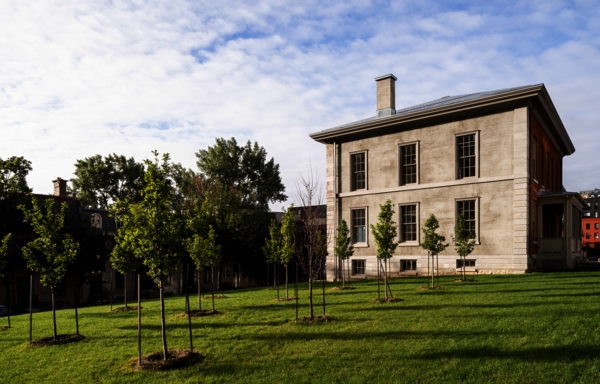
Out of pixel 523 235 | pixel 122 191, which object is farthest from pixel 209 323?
pixel 122 191

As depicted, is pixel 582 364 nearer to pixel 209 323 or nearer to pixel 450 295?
pixel 450 295

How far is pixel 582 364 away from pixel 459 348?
2.09 metres

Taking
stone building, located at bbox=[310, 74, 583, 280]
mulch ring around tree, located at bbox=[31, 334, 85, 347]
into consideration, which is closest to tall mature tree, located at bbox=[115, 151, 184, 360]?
mulch ring around tree, located at bbox=[31, 334, 85, 347]

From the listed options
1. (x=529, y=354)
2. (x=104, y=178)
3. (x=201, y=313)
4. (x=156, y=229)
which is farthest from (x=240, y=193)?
(x=529, y=354)

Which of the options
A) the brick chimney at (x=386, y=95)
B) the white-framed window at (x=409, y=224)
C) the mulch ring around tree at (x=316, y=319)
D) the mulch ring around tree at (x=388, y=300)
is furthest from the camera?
the brick chimney at (x=386, y=95)

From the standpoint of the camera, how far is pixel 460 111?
23.8 metres

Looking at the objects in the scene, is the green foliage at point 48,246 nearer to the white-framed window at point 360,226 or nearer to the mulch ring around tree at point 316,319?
the mulch ring around tree at point 316,319

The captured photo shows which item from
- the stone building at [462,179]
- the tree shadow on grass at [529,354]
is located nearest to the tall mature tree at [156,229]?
the tree shadow on grass at [529,354]

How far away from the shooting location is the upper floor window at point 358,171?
28344 mm

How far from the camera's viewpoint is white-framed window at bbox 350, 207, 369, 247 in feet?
90.9

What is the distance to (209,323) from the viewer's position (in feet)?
40.9

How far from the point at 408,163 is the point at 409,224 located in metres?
3.88

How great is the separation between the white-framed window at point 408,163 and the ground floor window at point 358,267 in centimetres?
589

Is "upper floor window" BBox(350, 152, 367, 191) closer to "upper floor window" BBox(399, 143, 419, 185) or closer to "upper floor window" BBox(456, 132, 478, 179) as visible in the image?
"upper floor window" BBox(399, 143, 419, 185)
